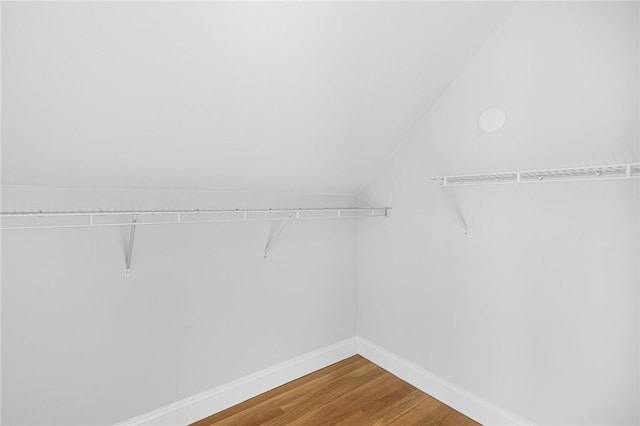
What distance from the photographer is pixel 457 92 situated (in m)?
2.00

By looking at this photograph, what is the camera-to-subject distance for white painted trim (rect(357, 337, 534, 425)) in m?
1.85

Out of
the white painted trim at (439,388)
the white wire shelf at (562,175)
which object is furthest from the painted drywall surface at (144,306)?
the white wire shelf at (562,175)

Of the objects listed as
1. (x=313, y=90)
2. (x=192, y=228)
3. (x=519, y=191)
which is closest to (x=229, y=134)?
(x=313, y=90)

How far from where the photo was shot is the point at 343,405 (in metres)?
2.11

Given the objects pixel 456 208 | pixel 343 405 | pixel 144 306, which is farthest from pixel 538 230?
pixel 144 306

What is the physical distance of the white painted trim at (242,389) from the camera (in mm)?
1849

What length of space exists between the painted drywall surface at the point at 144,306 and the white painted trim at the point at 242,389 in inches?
2.0

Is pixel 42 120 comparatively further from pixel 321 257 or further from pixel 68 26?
pixel 321 257

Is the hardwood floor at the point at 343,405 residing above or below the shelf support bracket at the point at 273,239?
below

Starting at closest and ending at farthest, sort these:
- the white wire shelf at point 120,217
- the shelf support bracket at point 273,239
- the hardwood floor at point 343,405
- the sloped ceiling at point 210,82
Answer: the sloped ceiling at point 210,82 < the white wire shelf at point 120,217 < the hardwood floor at point 343,405 < the shelf support bracket at point 273,239

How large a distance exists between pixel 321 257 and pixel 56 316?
168 centimetres

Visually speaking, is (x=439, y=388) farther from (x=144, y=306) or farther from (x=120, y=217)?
(x=120, y=217)

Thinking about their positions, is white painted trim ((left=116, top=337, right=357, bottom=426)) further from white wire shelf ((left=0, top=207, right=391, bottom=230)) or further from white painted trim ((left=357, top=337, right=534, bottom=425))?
white wire shelf ((left=0, top=207, right=391, bottom=230))

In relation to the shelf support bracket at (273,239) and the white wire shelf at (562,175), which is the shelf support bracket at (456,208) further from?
the shelf support bracket at (273,239)
